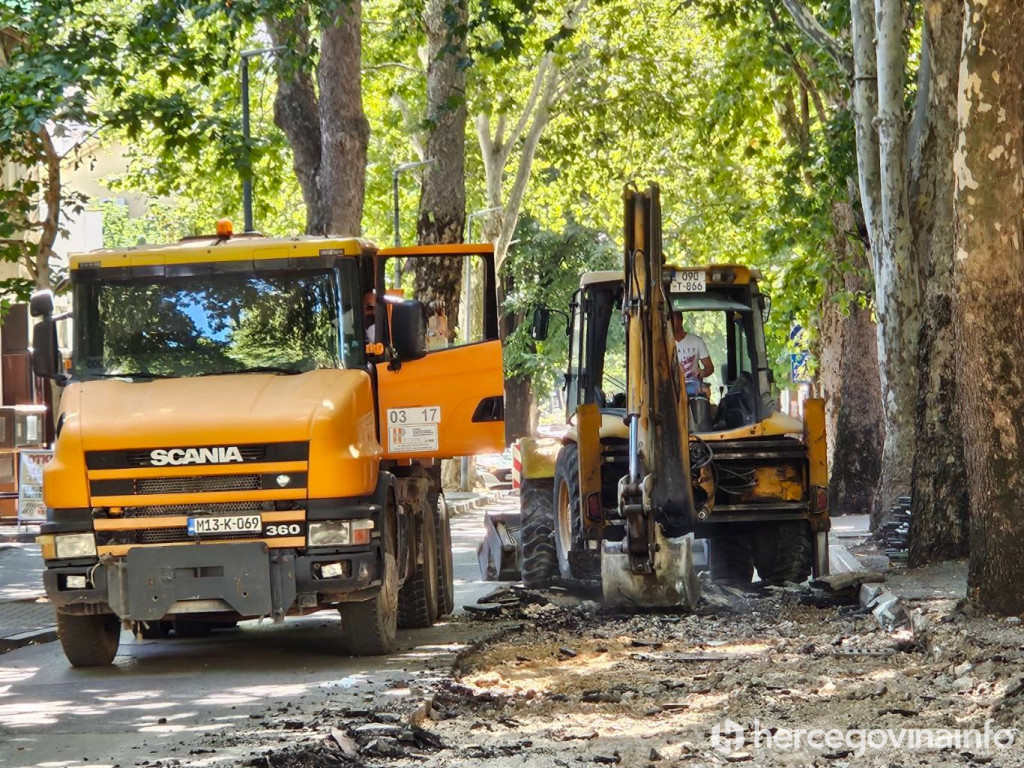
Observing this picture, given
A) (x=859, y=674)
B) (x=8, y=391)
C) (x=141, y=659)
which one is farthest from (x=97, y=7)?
(x=859, y=674)

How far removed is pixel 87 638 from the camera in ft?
39.0

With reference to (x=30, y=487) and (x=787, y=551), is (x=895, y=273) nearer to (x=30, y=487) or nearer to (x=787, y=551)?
(x=787, y=551)

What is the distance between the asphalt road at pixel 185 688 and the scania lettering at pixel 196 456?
1364 mm

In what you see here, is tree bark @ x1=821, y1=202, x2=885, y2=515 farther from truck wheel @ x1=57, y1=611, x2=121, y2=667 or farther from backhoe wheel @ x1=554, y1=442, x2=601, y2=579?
truck wheel @ x1=57, y1=611, x2=121, y2=667

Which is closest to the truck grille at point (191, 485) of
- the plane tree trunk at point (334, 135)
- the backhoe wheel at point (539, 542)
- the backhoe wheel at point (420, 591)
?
the backhoe wheel at point (420, 591)

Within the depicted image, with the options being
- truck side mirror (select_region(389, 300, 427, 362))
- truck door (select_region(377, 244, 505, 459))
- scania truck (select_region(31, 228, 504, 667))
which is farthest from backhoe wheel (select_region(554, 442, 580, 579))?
truck side mirror (select_region(389, 300, 427, 362))

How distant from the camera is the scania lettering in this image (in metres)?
11.2

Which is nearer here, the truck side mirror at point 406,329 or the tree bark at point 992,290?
the tree bark at point 992,290

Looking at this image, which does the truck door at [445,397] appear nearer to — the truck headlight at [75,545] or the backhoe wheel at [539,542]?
the truck headlight at [75,545]

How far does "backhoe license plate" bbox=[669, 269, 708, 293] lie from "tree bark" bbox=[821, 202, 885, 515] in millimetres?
11227

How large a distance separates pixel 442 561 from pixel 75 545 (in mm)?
4164

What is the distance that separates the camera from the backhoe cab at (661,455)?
1388cm

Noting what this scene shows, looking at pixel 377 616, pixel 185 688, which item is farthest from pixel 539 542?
pixel 185 688

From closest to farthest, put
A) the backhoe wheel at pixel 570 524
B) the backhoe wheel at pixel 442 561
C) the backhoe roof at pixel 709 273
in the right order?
the backhoe wheel at pixel 442 561 < the backhoe wheel at pixel 570 524 < the backhoe roof at pixel 709 273
